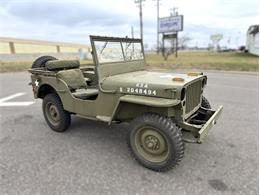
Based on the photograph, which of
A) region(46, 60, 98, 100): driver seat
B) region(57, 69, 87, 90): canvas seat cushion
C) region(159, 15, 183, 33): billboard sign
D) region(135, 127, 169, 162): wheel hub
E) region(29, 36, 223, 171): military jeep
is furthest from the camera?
region(159, 15, 183, 33): billboard sign

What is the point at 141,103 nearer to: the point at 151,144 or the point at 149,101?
the point at 149,101

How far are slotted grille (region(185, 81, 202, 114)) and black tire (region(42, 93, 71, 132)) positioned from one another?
2226mm

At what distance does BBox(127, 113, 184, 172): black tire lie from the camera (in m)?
2.66

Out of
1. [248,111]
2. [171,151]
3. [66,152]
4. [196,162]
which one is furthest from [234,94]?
[66,152]

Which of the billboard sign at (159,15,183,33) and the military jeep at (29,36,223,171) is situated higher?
the billboard sign at (159,15,183,33)

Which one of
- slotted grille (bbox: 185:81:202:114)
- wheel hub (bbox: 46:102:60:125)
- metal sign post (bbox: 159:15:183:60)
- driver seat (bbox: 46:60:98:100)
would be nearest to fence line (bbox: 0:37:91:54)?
metal sign post (bbox: 159:15:183:60)

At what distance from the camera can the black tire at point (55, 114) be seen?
404 centimetres

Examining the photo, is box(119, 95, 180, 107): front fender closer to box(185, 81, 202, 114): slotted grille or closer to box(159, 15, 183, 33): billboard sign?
box(185, 81, 202, 114): slotted grille

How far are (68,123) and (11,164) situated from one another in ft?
4.14

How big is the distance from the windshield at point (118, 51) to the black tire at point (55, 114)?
4.36ft

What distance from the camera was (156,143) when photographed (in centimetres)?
288

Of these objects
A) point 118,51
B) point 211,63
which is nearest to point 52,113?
point 118,51

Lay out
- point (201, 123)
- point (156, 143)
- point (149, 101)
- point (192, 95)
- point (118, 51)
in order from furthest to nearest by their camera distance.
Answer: point (118, 51)
point (201, 123)
point (192, 95)
point (156, 143)
point (149, 101)

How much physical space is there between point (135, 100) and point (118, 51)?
124 cm
